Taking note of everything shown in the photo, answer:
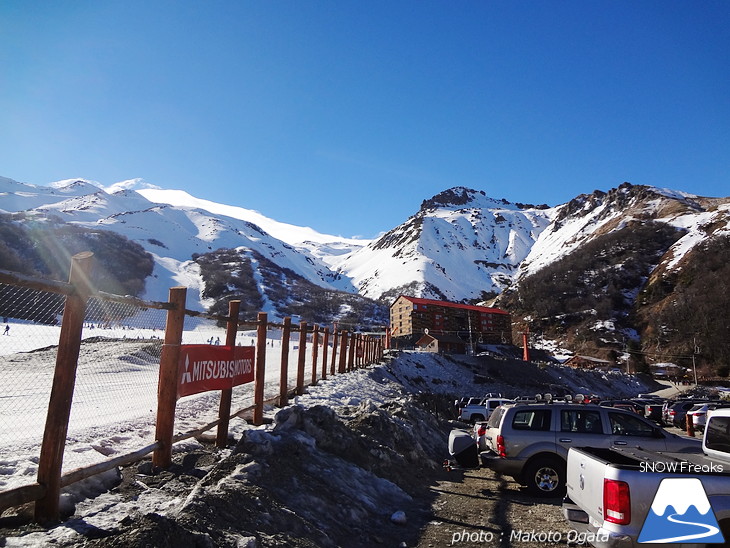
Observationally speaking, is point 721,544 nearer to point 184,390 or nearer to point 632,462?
point 632,462

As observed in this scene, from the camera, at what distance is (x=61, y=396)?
3.71 m

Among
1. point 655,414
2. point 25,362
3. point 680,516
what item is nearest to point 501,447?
point 680,516

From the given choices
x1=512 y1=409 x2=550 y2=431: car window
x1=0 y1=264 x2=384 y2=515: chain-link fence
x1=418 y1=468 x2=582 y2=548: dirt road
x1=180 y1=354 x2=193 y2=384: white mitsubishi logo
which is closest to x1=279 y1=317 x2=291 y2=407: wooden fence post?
x1=0 y1=264 x2=384 y2=515: chain-link fence

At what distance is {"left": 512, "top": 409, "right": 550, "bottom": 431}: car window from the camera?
8.56 meters

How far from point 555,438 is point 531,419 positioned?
1.66 ft

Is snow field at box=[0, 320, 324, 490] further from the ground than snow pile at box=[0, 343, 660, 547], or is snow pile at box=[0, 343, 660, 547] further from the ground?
snow field at box=[0, 320, 324, 490]

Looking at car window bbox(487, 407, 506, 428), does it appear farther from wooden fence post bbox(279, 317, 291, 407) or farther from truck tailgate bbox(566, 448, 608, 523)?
wooden fence post bbox(279, 317, 291, 407)

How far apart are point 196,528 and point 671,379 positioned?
9582 centimetres

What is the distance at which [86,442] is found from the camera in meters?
5.99

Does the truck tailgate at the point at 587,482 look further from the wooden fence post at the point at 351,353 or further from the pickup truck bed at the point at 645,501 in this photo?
the wooden fence post at the point at 351,353

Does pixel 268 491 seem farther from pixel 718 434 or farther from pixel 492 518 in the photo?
pixel 718 434

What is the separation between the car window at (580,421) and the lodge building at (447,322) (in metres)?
65.9

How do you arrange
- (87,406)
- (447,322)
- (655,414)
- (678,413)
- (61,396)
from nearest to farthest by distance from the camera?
(61,396)
(87,406)
(678,413)
(655,414)
(447,322)

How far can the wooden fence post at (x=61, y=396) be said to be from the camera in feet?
11.7
